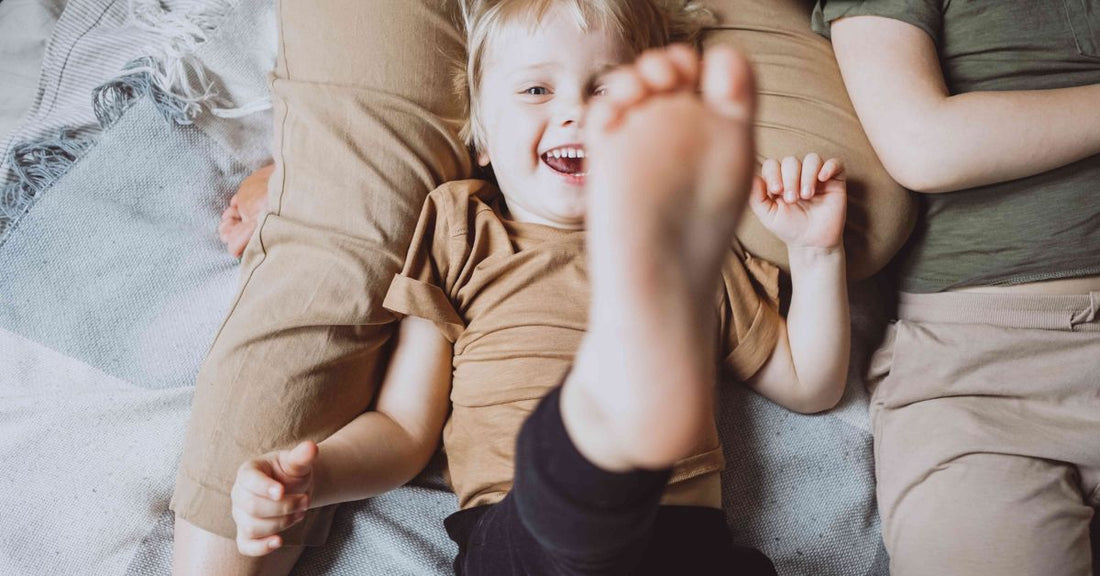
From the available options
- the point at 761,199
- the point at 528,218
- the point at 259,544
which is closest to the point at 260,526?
the point at 259,544

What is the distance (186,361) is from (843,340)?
2.48ft

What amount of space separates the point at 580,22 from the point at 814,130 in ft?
0.94

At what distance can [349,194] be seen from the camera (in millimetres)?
877

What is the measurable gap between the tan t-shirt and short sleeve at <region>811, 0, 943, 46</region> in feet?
0.97

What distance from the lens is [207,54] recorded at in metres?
1.06

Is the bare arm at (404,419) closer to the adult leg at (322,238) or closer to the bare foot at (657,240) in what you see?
the adult leg at (322,238)

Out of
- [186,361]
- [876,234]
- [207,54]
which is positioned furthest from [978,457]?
[207,54]

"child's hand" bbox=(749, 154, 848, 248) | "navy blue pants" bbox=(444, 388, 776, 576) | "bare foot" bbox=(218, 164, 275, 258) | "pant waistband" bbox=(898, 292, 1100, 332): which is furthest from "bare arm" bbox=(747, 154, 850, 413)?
"bare foot" bbox=(218, 164, 275, 258)

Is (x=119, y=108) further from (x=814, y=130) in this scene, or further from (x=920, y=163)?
(x=920, y=163)

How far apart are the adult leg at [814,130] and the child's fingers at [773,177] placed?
0.15 feet

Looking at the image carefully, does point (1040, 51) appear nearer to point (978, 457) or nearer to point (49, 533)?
point (978, 457)

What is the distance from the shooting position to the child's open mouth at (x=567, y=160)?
2.87 feet

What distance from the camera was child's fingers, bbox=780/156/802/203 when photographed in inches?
33.3

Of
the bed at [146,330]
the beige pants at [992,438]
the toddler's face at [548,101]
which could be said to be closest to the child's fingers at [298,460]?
the bed at [146,330]
